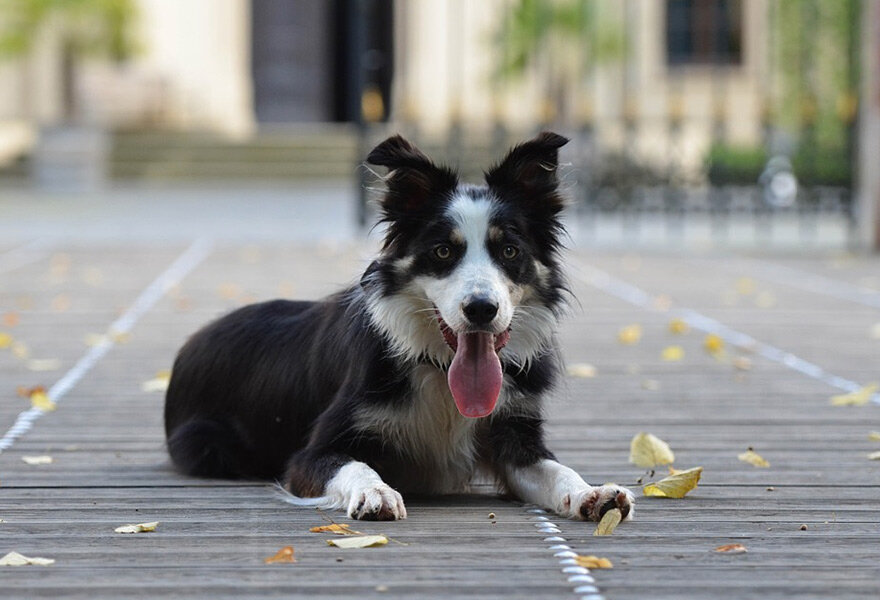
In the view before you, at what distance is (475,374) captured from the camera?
393cm

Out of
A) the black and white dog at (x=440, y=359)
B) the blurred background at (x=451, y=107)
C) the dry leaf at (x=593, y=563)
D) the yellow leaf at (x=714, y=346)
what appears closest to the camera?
the dry leaf at (x=593, y=563)

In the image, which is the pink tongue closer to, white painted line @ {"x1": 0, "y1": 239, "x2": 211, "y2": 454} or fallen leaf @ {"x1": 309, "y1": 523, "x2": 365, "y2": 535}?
fallen leaf @ {"x1": 309, "y1": 523, "x2": 365, "y2": 535}

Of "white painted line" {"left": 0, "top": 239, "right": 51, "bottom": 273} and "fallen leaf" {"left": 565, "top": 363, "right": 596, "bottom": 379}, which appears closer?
"fallen leaf" {"left": 565, "top": 363, "right": 596, "bottom": 379}

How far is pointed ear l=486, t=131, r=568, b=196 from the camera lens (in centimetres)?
410

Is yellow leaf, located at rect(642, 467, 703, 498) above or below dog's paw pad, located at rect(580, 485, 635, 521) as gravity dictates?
below

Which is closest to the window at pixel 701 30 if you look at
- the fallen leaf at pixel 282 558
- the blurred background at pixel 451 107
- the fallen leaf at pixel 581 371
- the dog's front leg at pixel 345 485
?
the blurred background at pixel 451 107

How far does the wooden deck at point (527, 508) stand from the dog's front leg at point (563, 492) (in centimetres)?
7

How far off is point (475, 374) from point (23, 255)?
32.6 feet

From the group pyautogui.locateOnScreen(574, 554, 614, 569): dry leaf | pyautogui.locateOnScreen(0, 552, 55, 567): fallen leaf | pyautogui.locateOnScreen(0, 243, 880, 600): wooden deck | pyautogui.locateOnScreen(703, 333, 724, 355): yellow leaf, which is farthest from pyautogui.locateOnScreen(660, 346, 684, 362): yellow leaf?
pyautogui.locateOnScreen(0, 552, 55, 567): fallen leaf

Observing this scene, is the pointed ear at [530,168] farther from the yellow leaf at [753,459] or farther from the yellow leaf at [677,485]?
the yellow leaf at [753,459]

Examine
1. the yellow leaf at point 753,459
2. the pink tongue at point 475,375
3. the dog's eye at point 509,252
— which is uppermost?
the dog's eye at point 509,252

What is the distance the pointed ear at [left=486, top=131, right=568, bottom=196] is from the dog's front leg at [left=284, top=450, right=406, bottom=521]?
930mm

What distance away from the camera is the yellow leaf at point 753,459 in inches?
181

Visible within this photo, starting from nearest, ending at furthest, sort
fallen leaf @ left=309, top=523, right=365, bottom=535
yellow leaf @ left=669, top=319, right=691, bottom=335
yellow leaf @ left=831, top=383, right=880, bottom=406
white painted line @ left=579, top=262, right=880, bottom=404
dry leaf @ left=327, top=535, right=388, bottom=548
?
dry leaf @ left=327, top=535, right=388, bottom=548 < fallen leaf @ left=309, top=523, right=365, bottom=535 < yellow leaf @ left=831, top=383, right=880, bottom=406 < white painted line @ left=579, top=262, right=880, bottom=404 < yellow leaf @ left=669, top=319, right=691, bottom=335
